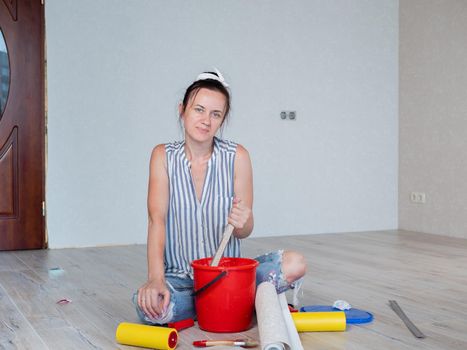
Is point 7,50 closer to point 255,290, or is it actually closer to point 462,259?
point 255,290

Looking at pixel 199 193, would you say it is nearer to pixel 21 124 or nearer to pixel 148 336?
pixel 148 336

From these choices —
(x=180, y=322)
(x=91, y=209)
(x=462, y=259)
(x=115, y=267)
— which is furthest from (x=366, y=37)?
(x=180, y=322)

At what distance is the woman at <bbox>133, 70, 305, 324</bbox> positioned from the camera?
2.15 meters

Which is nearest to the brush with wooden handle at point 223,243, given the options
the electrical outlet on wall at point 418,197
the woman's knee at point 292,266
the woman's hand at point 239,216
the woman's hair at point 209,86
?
the woman's hand at point 239,216

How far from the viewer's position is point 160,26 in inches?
179

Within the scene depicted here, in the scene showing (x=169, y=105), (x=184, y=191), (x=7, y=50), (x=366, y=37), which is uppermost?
(x=366, y=37)

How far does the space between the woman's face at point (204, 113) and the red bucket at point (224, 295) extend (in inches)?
16.6

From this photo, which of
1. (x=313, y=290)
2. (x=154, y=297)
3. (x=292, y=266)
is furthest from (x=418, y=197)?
(x=154, y=297)

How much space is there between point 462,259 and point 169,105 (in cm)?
221

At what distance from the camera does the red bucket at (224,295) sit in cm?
198

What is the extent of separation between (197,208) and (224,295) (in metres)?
0.35

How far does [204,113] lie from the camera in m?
2.13

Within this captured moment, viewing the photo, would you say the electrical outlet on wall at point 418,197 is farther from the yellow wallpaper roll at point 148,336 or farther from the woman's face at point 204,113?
the yellow wallpaper roll at point 148,336

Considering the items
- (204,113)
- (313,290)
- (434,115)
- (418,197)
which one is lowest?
(313,290)
